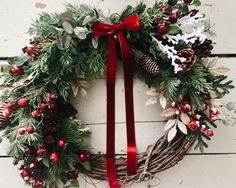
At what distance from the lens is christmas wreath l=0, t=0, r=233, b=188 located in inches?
33.9

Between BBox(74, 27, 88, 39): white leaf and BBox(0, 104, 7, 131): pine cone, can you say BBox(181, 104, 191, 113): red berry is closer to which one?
BBox(74, 27, 88, 39): white leaf

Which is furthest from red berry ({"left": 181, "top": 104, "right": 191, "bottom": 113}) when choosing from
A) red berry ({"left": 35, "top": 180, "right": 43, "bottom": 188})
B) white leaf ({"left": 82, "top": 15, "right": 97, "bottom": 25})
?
red berry ({"left": 35, "top": 180, "right": 43, "bottom": 188})

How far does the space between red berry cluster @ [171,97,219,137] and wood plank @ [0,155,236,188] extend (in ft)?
0.54

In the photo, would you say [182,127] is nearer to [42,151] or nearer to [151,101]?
[151,101]

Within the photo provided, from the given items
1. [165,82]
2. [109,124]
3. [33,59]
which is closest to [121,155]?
[109,124]

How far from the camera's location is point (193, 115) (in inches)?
35.2

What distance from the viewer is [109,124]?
0.92 metres

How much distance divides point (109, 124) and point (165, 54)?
25cm

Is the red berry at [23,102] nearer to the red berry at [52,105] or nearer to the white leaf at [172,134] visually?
the red berry at [52,105]

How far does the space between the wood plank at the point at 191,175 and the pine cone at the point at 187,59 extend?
32 cm

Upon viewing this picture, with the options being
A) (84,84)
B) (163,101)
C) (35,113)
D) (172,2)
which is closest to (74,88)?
(84,84)

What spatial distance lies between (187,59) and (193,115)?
158mm

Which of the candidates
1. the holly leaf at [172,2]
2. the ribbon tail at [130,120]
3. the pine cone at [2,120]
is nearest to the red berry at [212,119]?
the ribbon tail at [130,120]

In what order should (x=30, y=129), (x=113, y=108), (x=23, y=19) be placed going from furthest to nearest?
1. (x=23, y=19)
2. (x=113, y=108)
3. (x=30, y=129)
